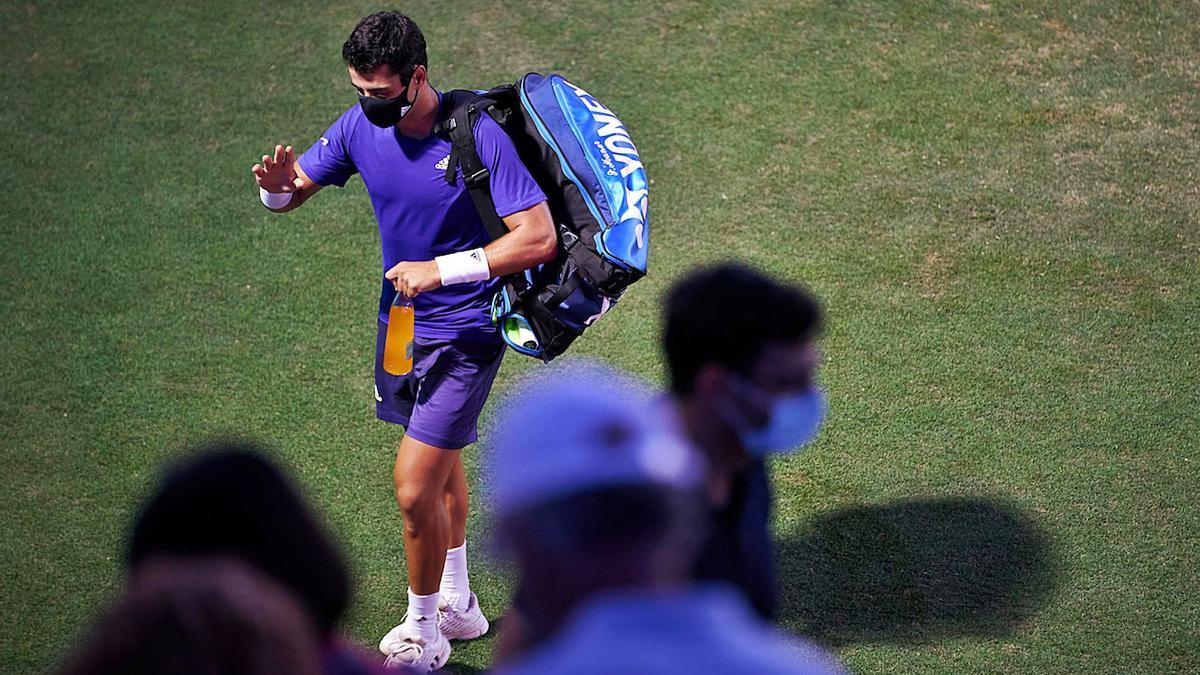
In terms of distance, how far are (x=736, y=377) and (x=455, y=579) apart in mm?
2287

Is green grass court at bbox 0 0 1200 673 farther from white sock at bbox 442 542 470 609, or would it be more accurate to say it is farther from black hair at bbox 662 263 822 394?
black hair at bbox 662 263 822 394

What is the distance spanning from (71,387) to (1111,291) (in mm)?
5204

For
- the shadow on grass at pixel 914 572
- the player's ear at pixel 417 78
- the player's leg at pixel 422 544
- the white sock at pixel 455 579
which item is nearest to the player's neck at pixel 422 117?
the player's ear at pixel 417 78

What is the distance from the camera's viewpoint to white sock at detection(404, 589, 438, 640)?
4383 mm

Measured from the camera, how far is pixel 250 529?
1835mm

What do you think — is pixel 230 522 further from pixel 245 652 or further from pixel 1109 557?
pixel 1109 557

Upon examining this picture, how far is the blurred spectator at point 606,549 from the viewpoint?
162 cm

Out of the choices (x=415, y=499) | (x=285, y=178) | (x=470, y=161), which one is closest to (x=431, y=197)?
(x=470, y=161)

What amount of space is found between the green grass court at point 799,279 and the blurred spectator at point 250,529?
2.75 meters

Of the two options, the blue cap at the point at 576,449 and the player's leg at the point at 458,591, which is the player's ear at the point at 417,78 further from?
the blue cap at the point at 576,449

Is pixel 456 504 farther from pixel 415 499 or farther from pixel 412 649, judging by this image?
pixel 412 649

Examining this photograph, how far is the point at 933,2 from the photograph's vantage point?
8211 mm

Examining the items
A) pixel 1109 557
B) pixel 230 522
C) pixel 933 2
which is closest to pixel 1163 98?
pixel 933 2

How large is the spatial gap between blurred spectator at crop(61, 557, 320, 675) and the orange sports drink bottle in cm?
255
